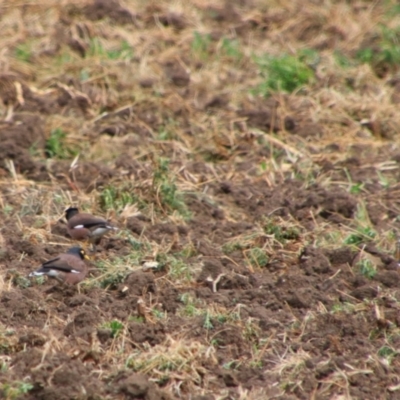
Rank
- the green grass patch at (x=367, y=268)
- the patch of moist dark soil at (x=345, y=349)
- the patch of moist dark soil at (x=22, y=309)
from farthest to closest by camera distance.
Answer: the green grass patch at (x=367, y=268) < the patch of moist dark soil at (x=22, y=309) < the patch of moist dark soil at (x=345, y=349)

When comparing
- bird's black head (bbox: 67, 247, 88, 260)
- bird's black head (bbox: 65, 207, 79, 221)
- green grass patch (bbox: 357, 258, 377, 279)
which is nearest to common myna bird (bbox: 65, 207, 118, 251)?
bird's black head (bbox: 65, 207, 79, 221)

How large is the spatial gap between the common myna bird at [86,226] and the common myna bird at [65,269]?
55 centimetres

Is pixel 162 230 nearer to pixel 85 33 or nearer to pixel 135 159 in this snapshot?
pixel 135 159

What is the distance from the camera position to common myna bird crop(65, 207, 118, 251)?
7.55m

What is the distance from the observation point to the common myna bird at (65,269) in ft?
22.4

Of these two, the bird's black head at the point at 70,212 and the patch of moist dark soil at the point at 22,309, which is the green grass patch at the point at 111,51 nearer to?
the bird's black head at the point at 70,212

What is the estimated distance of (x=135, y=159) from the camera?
9219mm

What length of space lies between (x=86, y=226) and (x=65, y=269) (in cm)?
82

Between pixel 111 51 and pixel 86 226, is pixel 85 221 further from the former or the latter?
pixel 111 51

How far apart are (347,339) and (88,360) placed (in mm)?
1739

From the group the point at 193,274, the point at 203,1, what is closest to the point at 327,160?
the point at 193,274

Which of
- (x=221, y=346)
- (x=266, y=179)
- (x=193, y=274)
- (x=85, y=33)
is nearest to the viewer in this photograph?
(x=221, y=346)

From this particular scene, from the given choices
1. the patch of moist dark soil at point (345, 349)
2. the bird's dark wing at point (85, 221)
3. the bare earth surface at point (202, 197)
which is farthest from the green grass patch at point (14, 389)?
the bird's dark wing at point (85, 221)

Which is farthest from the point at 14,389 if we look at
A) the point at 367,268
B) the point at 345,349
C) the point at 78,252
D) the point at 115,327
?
the point at 367,268
